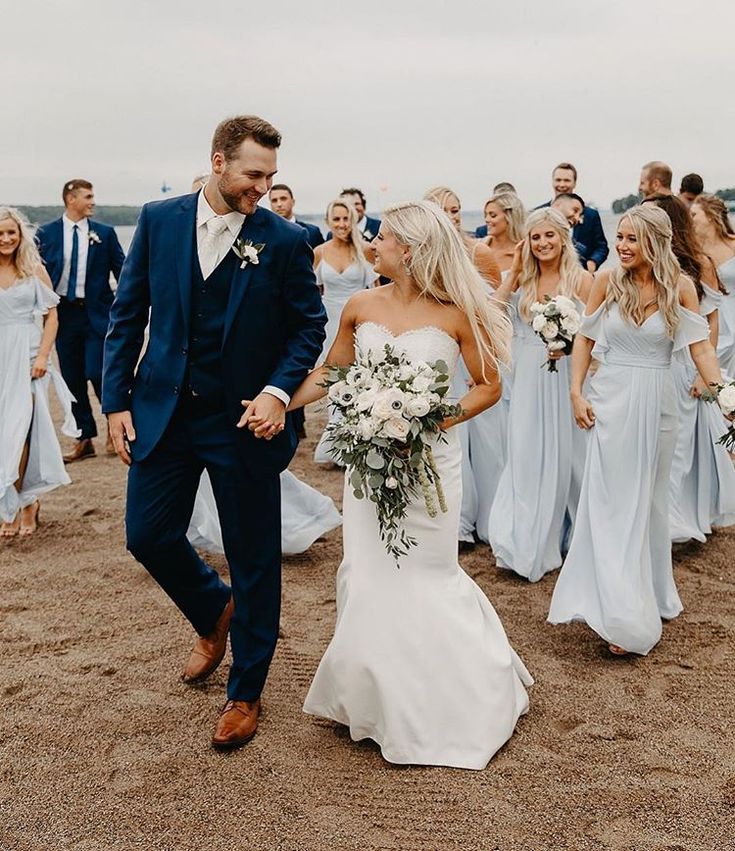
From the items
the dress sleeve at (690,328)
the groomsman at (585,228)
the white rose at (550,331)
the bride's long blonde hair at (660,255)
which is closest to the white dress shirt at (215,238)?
the bride's long blonde hair at (660,255)

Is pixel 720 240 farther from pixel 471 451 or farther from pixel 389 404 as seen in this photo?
pixel 389 404

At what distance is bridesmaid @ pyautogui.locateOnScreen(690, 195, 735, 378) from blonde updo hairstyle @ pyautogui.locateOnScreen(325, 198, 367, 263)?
10.6 feet

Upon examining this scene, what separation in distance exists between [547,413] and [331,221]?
4.12 metres

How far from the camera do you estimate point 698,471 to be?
22.9ft

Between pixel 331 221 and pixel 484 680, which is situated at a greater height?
pixel 331 221

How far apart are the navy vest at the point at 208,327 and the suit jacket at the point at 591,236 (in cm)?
700

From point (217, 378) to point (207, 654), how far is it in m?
1.47

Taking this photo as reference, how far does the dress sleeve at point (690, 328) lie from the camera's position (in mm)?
4969

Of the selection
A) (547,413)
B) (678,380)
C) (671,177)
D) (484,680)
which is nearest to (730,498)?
(678,380)

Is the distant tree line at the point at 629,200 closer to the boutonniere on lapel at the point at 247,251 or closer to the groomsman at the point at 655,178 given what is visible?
the groomsman at the point at 655,178

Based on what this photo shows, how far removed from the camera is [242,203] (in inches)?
147

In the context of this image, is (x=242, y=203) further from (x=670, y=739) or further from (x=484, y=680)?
(x=670, y=739)

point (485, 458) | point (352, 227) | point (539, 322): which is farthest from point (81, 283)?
point (539, 322)

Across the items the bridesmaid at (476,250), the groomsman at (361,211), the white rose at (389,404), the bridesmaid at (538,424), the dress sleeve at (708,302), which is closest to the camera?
the white rose at (389,404)
